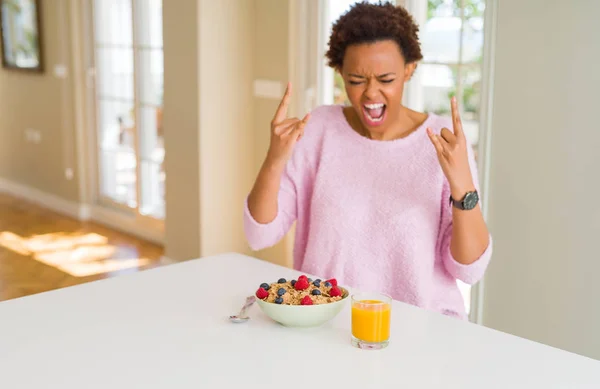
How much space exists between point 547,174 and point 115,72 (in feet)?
11.8

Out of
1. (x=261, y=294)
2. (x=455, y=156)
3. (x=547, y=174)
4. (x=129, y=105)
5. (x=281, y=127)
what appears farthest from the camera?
(x=129, y=105)

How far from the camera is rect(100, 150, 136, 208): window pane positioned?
5496 millimetres

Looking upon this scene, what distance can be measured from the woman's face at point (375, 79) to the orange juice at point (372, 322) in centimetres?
77

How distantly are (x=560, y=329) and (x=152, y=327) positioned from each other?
1.82 m

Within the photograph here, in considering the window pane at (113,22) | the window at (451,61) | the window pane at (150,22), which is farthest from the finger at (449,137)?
the window pane at (113,22)

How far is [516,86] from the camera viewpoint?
2848mm

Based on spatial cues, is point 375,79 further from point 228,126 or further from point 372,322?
point 228,126

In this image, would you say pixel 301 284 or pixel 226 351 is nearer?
pixel 226 351

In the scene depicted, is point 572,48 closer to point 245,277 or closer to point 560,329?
point 560,329

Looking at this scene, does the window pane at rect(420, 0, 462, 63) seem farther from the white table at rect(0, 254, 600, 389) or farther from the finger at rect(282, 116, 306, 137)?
the white table at rect(0, 254, 600, 389)

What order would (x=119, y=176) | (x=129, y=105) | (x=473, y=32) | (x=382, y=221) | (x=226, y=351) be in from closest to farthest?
(x=226, y=351) < (x=382, y=221) < (x=473, y=32) < (x=129, y=105) < (x=119, y=176)

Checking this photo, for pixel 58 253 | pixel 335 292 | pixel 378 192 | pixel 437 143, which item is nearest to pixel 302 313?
pixel 335 292

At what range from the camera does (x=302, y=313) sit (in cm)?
144

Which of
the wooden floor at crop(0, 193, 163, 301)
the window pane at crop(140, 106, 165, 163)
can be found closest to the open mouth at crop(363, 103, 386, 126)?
the wooden floor at crop(0, 193, 163, 301)
